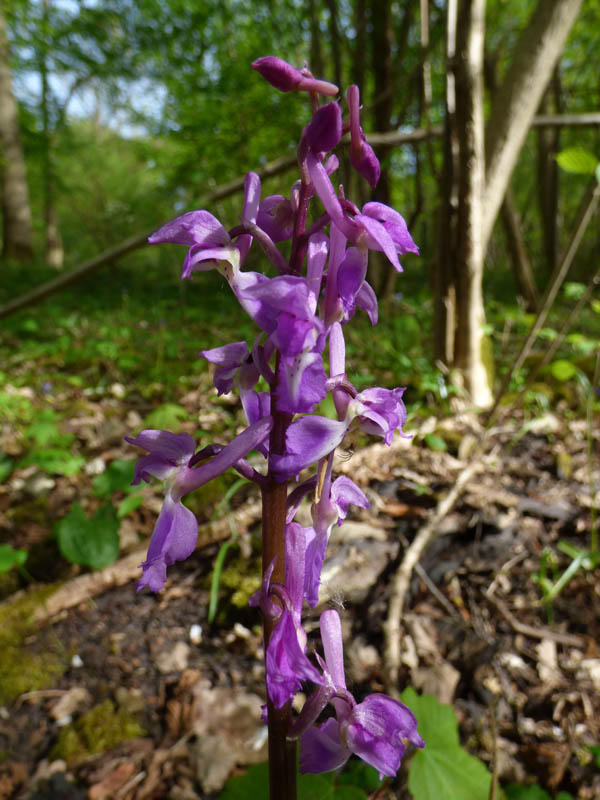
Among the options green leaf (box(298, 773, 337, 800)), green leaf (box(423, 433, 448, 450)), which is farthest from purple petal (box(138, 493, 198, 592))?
green leaf (box(423, 433, 448, 450))

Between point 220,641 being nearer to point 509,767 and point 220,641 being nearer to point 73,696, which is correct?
point 73,696

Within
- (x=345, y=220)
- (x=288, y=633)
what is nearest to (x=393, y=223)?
A: (x=345, y=220)

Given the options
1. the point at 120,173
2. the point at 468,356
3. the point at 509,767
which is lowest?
the point at 509,767

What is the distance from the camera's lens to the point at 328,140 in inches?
32.1

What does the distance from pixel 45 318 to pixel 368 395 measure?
6517mm

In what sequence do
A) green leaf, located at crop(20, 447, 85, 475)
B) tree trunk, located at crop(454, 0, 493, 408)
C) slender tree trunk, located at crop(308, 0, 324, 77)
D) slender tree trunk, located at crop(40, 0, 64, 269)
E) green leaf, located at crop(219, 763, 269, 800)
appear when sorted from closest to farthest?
green leaf, located at crop(219, 763, 269, 800), green leaf, located at crop(20, 447, 85, 475), tree trunk, located at crop(454, 0, 493, 408), slender tree trunk, located at crop(308, 0, 324, 77), slender tree trunk, located at crop(40, 0, 64, 269)

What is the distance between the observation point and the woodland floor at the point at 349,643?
1746 mm

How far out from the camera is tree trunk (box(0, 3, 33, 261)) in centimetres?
1242

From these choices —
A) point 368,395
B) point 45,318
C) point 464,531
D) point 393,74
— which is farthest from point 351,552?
point 393,74

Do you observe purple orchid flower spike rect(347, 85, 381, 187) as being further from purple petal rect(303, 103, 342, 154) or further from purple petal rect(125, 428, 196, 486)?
purple petal rect(125, 428, 196, 486)

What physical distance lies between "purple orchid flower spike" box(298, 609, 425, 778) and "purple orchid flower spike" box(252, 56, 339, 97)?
37.2 inches

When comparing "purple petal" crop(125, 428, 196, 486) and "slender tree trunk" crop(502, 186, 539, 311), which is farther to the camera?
"slender tree trunk" crop(502, 186, 539, 311)

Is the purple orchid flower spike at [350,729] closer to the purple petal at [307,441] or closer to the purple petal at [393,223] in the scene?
the purple petal at [307,441]

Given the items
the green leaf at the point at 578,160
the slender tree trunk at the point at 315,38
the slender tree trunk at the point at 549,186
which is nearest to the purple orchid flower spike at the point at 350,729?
the green leaf at the point at 578,160
